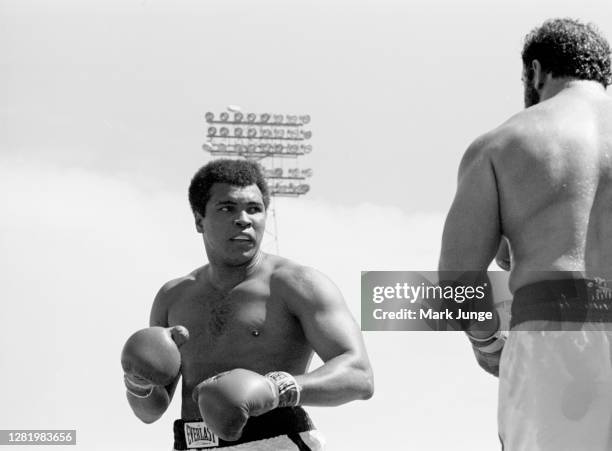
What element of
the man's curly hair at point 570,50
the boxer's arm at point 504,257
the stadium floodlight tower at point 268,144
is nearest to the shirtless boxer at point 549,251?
the man's curly hair at point 570,50

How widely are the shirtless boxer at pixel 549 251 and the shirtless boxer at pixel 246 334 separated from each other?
0.99 metres

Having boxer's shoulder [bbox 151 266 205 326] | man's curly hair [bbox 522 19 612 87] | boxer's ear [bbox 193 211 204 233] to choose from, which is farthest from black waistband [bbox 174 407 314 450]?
man's curly hair [bbox 522 19 612 87]

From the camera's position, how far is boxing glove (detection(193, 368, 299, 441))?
3.95m

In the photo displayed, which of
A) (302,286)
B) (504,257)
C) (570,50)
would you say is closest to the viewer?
(570,50)

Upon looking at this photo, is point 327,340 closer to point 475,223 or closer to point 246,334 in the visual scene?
point 246,334

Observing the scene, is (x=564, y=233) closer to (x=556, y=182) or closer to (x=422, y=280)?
(x=556, y=182)

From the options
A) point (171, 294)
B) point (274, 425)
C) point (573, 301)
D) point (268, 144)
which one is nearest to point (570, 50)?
point (573, 301)

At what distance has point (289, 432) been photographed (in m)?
4.47

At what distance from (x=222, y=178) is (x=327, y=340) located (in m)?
0.89

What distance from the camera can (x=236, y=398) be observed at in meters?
3.94

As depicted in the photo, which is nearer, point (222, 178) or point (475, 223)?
point (475, 223)

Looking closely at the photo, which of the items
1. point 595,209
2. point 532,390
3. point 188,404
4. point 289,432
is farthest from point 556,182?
point 188,404

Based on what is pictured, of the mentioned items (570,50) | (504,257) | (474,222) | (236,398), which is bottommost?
(236,398)

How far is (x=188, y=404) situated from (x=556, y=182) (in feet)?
6.36
